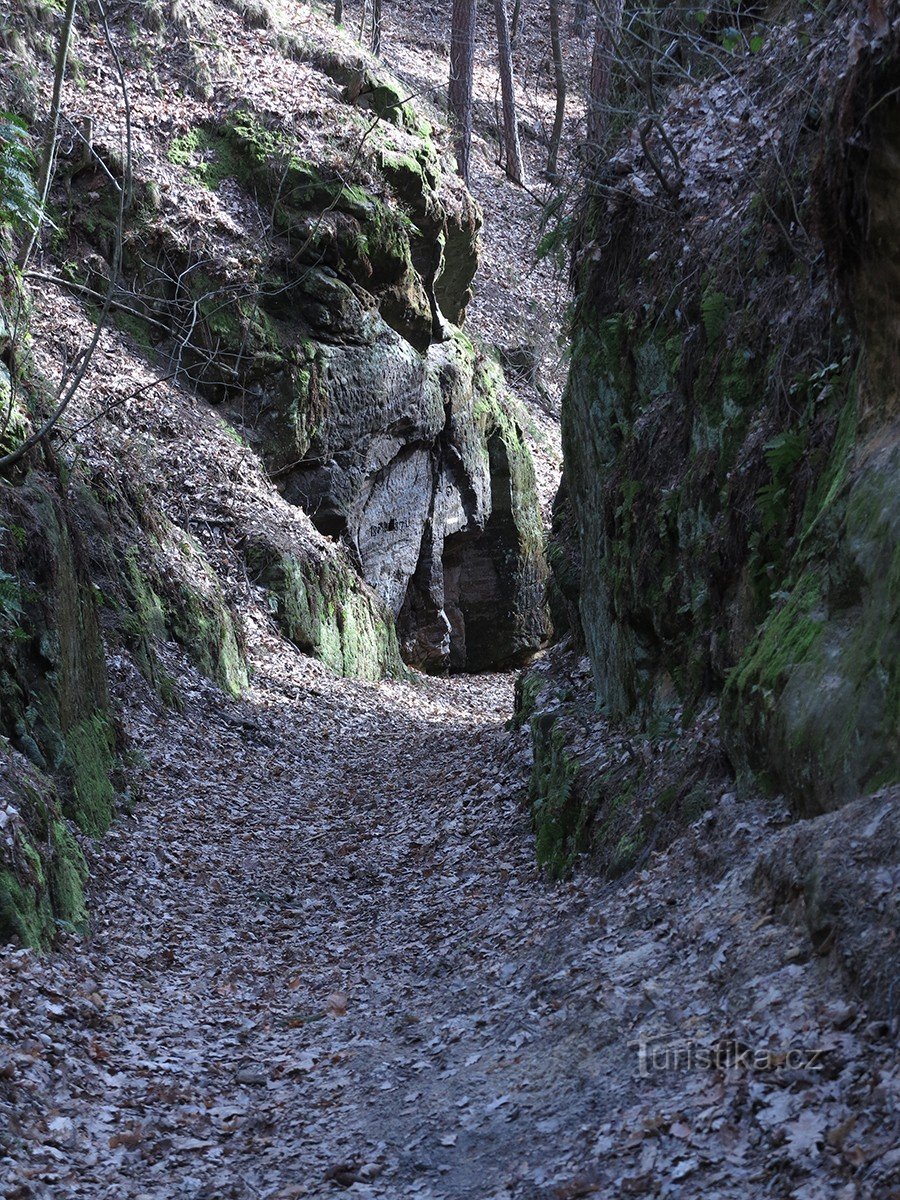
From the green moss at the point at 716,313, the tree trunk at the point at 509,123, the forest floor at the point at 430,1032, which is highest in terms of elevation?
the tree trunk at the point at 509,123

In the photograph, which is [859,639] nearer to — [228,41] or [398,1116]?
[398,1116]

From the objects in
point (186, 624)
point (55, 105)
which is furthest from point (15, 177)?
point (186, 624)

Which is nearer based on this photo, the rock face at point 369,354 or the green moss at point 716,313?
the green moss at point 716,313

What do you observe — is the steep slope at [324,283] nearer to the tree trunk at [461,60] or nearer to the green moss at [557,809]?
the tree trunk at [461,60]

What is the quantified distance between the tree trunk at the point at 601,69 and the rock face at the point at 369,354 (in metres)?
5.66

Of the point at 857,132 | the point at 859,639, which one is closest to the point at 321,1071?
the point at 859,639

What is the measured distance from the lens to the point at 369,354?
17.9 meters

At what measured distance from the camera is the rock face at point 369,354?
53.4 feet

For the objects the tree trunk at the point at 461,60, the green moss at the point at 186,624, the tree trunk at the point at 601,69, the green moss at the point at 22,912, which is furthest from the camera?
the tree trunk at the point at 461,60

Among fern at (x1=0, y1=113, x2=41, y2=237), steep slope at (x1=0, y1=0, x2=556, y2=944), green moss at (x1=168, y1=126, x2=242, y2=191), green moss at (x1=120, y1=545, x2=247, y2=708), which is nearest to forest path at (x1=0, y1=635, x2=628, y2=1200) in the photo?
green moss at (x1=120, y1=545, x2=247, y2=708)

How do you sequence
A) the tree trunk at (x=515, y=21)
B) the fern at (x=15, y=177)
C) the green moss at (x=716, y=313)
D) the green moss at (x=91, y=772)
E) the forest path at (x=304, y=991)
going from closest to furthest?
the forest path at (x=304, y=991) → the green moss at (x=716, y=313) → the green moss at (x=91, y=772) → the fern at (x=15, y=177) → the tree trunk at (x=515, y=21)

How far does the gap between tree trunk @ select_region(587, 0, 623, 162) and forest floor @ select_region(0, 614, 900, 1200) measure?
19.7 feet

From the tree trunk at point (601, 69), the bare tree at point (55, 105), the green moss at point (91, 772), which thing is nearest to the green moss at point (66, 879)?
the green moss at point (91, 772)

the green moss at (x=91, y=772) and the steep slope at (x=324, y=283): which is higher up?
the steep slope at (x=324, y=283)
